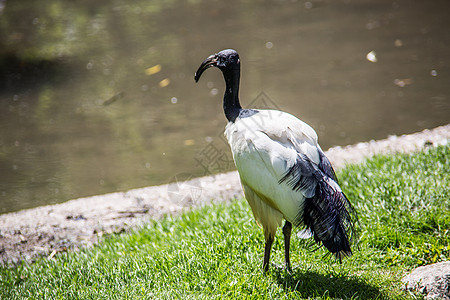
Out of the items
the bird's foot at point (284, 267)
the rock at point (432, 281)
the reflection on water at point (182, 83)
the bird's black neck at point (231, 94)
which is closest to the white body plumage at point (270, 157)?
the bird's black neck at point (231, 94)

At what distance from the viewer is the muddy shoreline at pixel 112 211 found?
14.8ft

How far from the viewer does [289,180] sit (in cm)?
327

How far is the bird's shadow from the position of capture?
3328 millimetres

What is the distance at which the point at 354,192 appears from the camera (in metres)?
4.45

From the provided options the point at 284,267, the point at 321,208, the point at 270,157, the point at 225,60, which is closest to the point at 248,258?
the point at 284,267

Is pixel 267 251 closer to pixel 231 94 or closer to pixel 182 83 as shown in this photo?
pixel 231 94

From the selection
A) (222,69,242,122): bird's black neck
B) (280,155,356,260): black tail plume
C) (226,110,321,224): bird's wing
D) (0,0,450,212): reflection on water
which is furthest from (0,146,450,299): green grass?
(0,0,450,212): reflection on water

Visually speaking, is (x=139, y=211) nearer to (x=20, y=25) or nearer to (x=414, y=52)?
(x=414, y=52)

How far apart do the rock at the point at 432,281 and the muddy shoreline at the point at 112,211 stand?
6.77 feet

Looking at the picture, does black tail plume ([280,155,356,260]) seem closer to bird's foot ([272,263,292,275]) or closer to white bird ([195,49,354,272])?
white bird ([195,49,354,272])

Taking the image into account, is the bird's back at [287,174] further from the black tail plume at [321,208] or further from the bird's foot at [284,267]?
the bird's foot at [284,267]

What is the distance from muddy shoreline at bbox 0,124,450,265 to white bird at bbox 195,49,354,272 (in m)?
1.64

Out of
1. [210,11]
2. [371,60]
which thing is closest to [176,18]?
[210,11]

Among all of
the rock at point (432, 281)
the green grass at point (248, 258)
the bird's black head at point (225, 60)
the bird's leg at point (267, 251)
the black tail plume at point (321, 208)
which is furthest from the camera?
the bird's black head at point (225, 60)
